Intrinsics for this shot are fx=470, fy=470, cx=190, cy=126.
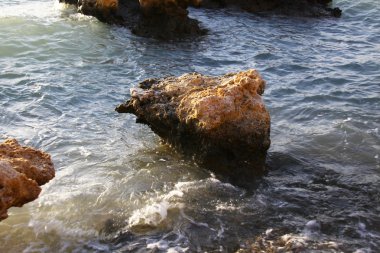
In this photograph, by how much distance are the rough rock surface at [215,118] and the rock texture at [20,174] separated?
2174mm

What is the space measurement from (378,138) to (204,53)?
600cm

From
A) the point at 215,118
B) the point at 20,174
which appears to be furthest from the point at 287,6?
the point at 20,174

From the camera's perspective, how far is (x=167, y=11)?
46.9ft

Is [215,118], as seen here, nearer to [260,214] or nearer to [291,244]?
[260,214]

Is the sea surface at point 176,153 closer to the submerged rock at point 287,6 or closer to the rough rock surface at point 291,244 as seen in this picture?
the rough rock surface at point 291,244

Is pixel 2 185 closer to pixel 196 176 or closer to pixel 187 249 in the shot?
pixel 187 249

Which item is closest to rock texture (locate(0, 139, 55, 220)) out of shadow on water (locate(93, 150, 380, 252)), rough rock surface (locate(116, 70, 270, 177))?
shadow on water (locate(93, 150, 380, 252))

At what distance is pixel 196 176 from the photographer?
6660mm

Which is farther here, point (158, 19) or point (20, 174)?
point (158, 19)

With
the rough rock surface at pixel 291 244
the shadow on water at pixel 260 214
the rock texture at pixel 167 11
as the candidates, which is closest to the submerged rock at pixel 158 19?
the rock texture at pixel 167 11

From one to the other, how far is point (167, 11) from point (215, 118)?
8.66m

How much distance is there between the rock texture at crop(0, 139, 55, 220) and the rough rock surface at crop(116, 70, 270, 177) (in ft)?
7.13

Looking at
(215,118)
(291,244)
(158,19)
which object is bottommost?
(291,244)

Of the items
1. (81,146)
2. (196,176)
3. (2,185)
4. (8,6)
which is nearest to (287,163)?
(196,176)
